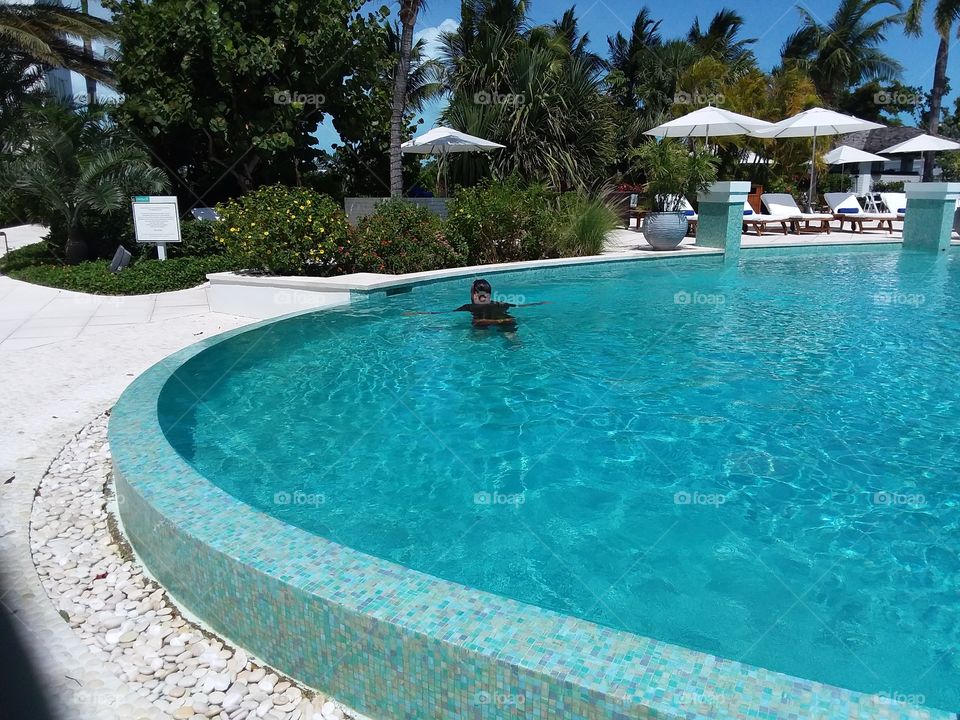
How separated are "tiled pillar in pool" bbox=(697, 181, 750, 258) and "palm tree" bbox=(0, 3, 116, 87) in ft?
54.4

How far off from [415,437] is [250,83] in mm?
13179

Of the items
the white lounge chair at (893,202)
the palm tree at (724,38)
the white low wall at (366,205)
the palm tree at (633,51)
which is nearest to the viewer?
the white low wall at (366,205)

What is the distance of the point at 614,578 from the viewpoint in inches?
146

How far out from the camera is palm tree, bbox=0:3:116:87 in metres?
19.7

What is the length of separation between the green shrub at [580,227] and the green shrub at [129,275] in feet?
21.1

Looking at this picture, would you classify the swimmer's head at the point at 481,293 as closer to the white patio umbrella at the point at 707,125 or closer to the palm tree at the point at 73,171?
the palm tree at the point at 73,171

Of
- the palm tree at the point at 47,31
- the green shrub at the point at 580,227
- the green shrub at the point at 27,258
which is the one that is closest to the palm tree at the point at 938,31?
the green shrub at the point at 580,227

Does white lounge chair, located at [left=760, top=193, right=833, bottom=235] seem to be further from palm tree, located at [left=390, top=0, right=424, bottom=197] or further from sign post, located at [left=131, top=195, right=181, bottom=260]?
sign post, located at [left=131, top=195, right=181, bottom=260]

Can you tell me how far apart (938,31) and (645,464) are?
116 ft

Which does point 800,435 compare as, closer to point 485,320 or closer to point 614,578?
point 614,578

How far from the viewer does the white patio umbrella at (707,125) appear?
18.7 metres

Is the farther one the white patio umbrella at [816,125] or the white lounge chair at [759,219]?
the white patio umbrella at [816,125]

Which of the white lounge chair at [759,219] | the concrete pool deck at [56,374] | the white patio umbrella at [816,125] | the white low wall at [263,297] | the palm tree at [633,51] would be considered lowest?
the concrete pool deck at [56,374]

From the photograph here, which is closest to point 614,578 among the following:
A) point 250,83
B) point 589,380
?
point 589,380
